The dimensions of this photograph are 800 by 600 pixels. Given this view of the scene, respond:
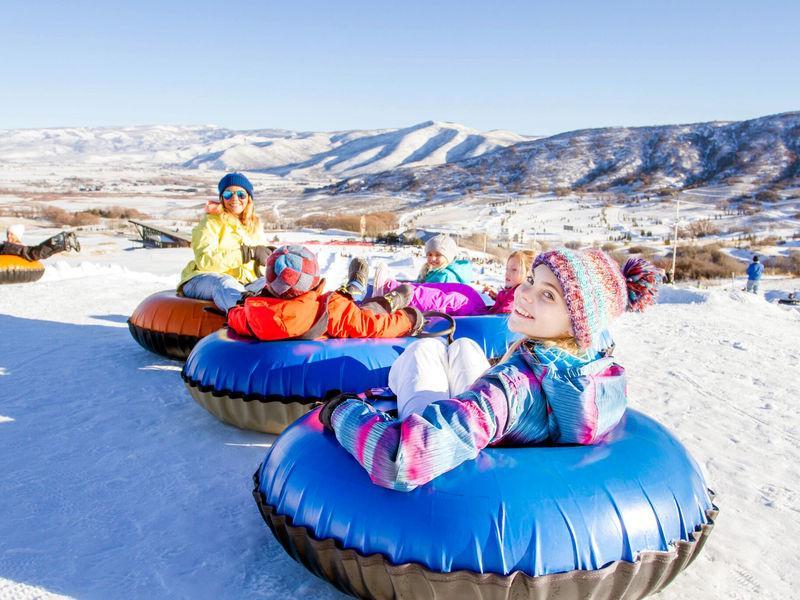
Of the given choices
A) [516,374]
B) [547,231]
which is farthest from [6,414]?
[547,231]

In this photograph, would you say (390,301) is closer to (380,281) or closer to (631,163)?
(380,281)

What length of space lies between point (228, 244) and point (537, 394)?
4345 mm

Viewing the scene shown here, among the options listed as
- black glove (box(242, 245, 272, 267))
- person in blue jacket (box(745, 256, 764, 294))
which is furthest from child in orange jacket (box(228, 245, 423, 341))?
person in blue jacket (box(745, 256, 764, 294))

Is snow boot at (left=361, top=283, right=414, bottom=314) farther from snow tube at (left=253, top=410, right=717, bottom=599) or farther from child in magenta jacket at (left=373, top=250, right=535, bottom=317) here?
snow tube at (left=253, top=410, right=717, bottom=599)

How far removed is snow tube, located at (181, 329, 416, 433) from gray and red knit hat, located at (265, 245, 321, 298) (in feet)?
1.08

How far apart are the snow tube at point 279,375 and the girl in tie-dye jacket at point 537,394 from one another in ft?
4.41

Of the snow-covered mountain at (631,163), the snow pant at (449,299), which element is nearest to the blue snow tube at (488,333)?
the snow pant at (449,299)

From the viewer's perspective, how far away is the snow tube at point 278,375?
3.80m

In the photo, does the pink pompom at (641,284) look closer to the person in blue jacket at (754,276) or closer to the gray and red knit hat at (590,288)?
the gray and red knit hat at (590,288)

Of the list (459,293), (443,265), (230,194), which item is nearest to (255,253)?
(230,194)

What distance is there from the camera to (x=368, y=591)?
2225 millimetres

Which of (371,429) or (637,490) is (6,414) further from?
(637,490)

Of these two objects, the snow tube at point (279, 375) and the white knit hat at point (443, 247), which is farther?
the white knit hat at point (443, 247)

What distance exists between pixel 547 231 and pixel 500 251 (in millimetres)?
8891
